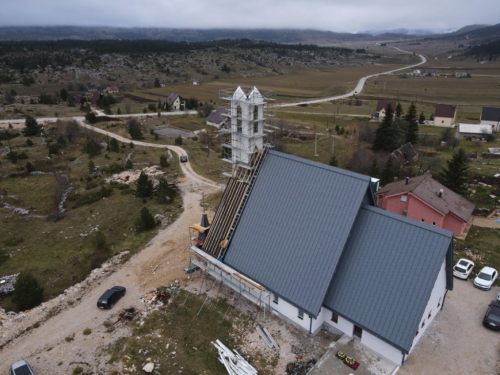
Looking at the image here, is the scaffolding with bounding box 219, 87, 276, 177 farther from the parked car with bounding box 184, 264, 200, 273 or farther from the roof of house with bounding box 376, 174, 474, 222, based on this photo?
the roof of house with bounding box 376, 174, 474, 222

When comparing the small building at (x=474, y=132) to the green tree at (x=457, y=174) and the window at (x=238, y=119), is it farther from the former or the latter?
the window at (x=238, y=119)

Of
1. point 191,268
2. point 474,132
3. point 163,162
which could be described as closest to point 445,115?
point 474,132

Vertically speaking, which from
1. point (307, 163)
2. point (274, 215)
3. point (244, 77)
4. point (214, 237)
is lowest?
point (244, 77)

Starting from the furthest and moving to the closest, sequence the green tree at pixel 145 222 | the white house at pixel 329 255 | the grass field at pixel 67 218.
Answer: the green tree at pixel 145 222, the grass field at pixel 67 218, the white house at pixel 329 255

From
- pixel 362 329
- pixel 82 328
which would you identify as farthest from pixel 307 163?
pixel 82 328

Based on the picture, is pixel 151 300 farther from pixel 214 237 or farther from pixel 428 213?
pixel 428 213

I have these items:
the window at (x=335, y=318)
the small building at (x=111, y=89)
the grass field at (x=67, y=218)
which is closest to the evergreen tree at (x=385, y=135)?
the grass field at (x=67, y=218)

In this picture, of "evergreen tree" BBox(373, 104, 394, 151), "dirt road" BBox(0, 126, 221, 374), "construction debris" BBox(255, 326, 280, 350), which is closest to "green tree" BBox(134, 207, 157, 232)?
"dirt road" BBox(0, 126, 221, 374)
